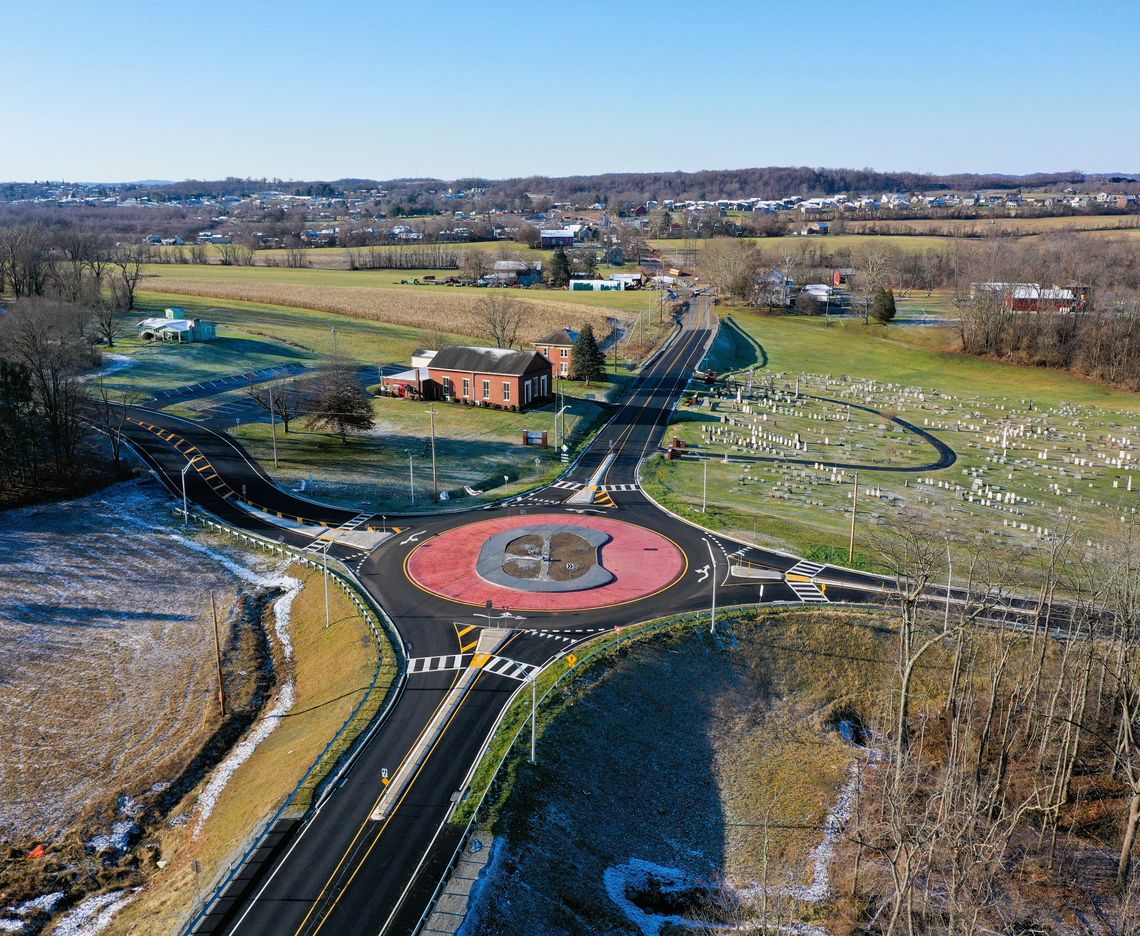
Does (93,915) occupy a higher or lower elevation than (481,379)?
lower

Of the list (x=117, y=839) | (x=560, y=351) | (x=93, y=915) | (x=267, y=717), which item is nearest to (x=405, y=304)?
(x=560, y=351)

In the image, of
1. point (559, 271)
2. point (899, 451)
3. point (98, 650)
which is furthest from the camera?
point (559, 271)

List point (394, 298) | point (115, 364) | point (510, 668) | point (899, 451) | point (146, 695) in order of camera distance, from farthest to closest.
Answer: point (394, 298), point (115, 364), point (899, 451), point (146, 695), point (510, 668)

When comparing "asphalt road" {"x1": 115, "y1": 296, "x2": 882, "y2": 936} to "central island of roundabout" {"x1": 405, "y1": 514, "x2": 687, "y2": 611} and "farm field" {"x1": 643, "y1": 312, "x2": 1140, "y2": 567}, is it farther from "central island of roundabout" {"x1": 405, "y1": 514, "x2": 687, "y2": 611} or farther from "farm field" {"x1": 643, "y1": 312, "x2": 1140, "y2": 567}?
"farm field" {"x1": 643, "y1": 312, "x2": 1140, "y2": 567}

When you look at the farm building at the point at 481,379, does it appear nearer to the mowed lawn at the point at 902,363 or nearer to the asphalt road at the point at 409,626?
the asphalt road at the point at 409,626

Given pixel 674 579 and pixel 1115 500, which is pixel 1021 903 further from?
pixel 1115 500

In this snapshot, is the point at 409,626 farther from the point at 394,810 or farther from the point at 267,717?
the point at 394,810

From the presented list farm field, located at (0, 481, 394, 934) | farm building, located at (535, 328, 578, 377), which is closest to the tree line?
farm building, located at (535, 328, 578, 377)

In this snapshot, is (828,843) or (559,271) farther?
(559,271)
